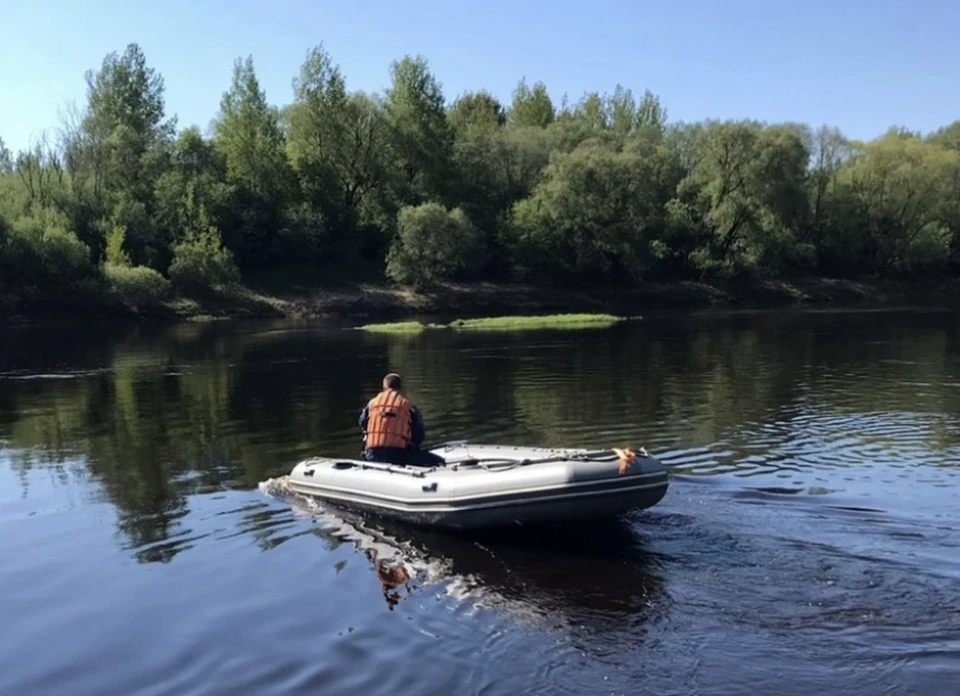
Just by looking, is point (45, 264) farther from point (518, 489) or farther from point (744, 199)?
point (518, 489)

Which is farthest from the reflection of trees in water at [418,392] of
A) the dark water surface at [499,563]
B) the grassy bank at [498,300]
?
the grassy bank at [498,300]

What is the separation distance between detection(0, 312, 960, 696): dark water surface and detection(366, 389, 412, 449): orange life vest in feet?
4.34

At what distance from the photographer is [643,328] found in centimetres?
4594

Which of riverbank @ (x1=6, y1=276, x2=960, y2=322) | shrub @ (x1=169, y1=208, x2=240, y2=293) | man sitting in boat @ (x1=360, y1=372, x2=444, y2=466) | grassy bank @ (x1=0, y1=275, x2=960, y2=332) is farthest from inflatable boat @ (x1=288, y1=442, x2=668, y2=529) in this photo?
shrub @ (x1=169, y1=208, x2=240, y2=293)

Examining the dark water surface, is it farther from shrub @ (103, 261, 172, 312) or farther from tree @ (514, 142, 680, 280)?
tree @ (514, 142, 680, 280)

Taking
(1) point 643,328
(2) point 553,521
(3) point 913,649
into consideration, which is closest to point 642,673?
(3) point 913,649

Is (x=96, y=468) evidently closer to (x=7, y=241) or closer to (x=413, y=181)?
(x=7, y=241)

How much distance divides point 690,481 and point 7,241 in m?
53.1

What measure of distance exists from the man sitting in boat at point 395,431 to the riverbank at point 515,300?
43.8m

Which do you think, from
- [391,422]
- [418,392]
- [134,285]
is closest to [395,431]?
[391,422]

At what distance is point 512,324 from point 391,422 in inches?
1414

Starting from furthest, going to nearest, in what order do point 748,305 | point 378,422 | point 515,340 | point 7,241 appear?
point 748,305
point 7,241
point 515,340
point 378,422

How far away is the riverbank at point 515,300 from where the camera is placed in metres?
59.4

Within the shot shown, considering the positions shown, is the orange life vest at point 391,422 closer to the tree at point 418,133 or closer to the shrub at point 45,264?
the shrub at point 45,264
